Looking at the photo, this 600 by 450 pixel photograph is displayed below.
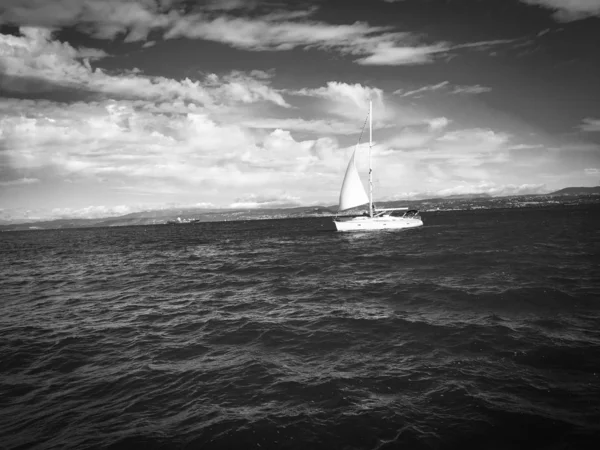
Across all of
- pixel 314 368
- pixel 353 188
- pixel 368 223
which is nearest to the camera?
pixel 314 368

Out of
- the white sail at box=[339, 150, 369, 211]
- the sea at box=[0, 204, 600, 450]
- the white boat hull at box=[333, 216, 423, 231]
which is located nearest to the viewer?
the sea at box=[0, 204, 600, 450]

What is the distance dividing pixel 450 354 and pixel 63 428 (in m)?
10.8

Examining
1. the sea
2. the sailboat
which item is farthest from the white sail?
the sea

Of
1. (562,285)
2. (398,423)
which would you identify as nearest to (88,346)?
(398,423)

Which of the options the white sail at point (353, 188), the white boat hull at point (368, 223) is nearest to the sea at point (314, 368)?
the white boat hull at point (368, 223)

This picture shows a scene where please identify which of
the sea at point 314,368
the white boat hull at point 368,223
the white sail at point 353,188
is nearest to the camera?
the sea at point 314,368

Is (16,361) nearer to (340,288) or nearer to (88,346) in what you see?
(88,346)

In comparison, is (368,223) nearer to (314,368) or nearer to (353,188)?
(353,188)

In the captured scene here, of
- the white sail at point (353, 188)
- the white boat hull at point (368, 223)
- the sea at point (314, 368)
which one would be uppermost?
the white sail at point (353, 188)

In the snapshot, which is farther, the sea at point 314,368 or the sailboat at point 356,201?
the sailboat at point 356,201

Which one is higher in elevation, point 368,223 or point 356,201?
point 356,201

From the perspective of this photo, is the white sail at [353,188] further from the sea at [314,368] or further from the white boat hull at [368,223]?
the sea at [314,368]

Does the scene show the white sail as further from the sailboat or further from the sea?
the sea

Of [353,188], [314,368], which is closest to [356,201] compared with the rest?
[353,188]
